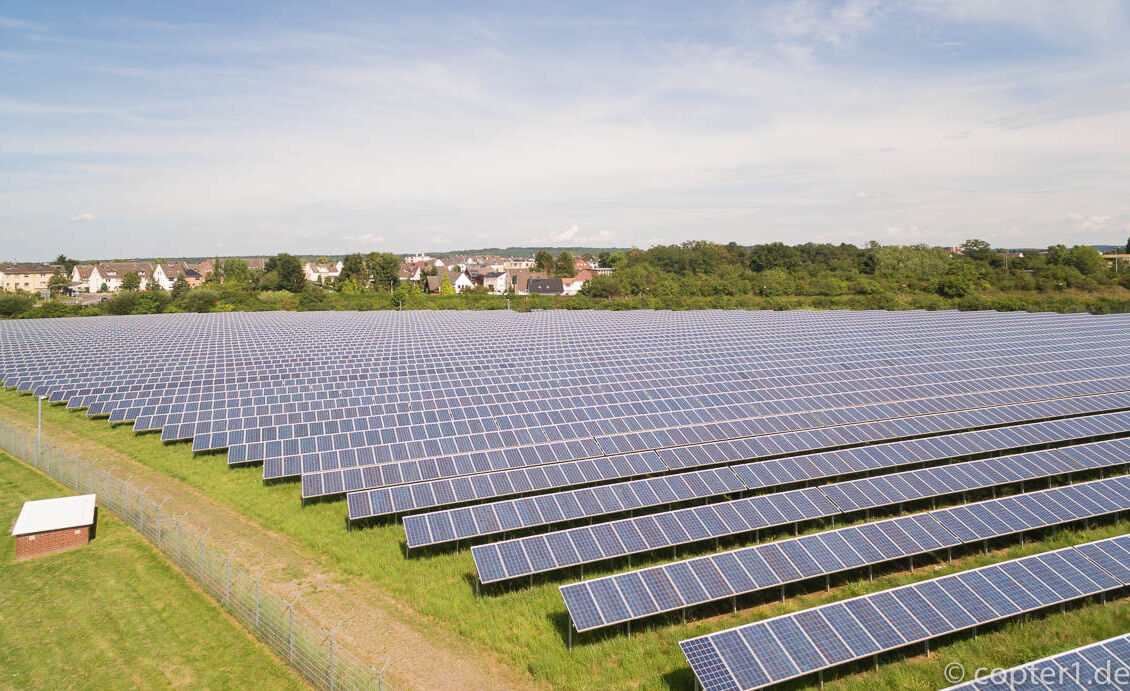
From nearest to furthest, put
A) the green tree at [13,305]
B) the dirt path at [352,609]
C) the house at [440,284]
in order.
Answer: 1. the dirt path at [352,609]
2. the green tree at [13,305]
3. the house at [440,284]

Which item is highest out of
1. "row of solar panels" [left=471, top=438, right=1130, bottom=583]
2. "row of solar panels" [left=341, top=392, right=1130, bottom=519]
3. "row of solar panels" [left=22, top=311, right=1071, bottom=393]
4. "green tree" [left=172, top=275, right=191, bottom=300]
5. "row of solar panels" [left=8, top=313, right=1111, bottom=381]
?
"green tree" [left=172, top=275, right=191, bottom=300]

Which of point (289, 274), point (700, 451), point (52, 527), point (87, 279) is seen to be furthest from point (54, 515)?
point (87, 279)

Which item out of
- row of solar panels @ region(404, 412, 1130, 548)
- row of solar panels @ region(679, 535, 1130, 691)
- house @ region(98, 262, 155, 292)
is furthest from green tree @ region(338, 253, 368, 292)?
row of solar panels @ region(679, 535, 1130, 691)

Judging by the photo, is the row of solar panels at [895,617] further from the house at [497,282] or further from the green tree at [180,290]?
the house at [497,282]

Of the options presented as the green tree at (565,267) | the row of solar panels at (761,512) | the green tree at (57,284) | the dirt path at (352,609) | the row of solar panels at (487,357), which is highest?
the green tree at (565,267)

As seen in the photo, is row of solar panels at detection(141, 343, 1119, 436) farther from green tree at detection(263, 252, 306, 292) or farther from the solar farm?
green tree at detection(263, 252, 306, 292)

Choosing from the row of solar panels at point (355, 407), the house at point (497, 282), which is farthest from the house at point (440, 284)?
the row of solar panels at point (355, 407)
